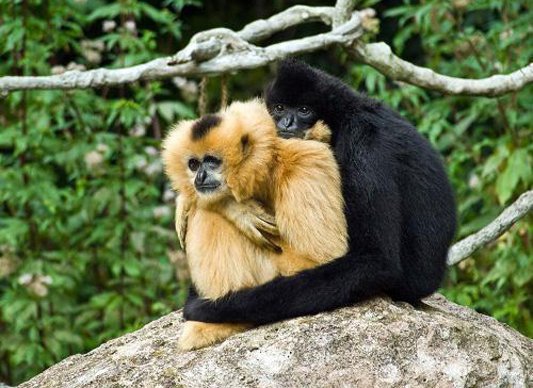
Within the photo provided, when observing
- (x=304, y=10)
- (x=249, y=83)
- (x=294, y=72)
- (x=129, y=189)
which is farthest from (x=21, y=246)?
(x=249, y=83)

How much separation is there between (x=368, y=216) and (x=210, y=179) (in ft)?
2.85

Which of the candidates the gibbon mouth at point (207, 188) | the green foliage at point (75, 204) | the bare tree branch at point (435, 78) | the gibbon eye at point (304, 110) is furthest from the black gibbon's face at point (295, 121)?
the green foliage at point (75, 204)

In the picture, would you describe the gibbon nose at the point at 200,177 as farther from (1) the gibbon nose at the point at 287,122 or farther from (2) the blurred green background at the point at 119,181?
(2) the blurred green background at the point at 119,181

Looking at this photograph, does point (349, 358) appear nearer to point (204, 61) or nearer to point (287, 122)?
point (287, 122)

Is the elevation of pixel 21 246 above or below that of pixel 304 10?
below

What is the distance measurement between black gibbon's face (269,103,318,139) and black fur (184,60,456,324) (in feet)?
0.14

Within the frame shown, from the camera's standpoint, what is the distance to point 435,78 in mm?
7125

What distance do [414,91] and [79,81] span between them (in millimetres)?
3223

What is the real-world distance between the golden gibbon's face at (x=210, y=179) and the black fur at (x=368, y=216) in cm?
56

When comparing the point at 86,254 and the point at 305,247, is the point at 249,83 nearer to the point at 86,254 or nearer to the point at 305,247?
the point at 86,254

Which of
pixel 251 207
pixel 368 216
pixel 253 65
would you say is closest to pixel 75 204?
pixel 253 65

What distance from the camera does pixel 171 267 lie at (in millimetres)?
9062

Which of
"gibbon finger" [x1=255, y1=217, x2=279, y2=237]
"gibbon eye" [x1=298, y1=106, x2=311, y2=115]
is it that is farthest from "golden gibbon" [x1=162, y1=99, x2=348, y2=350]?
"gibbon eye" [x1=298, y1=106, x2=311, y2=115]

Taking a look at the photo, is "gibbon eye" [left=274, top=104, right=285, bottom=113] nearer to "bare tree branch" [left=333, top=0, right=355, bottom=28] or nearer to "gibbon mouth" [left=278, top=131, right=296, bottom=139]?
"gibbon mouth" [left=278, top=131, right=296, bottom=139]
